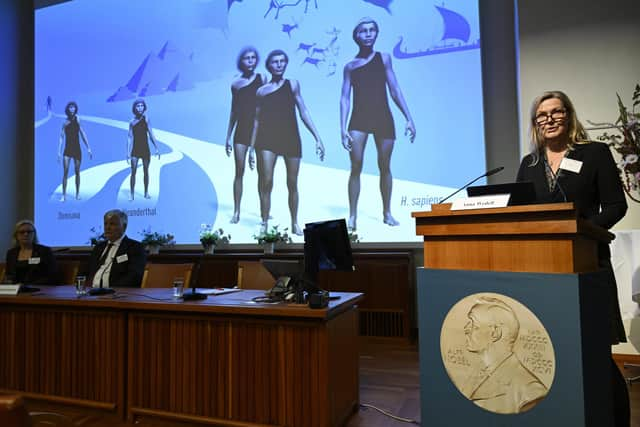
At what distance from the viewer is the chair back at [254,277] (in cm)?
324

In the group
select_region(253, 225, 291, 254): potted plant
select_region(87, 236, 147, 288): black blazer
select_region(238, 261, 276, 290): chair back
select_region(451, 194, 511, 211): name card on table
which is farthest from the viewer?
select_region(253, 225, 291, 254): potted plant

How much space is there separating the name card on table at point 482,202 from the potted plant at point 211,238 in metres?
4.16

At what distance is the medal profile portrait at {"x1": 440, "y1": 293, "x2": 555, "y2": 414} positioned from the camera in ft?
3.86

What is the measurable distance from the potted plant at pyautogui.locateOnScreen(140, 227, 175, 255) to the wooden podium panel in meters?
4.70

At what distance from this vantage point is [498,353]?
1224 mm

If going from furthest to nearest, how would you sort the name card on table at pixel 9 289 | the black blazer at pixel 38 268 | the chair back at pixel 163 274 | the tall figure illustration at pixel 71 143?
the tall figure illustration at pixel 71 143, the black blazer at pixel 38 268, the chair back at pixel 163 274, the name card on table at pixel 9 289

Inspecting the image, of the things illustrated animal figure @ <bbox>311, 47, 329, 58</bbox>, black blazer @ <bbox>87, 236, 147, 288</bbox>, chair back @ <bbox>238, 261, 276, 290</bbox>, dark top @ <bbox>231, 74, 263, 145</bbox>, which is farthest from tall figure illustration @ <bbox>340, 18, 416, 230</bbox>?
black blazer @ <bbox>87, 236, 147, 288</bbox>

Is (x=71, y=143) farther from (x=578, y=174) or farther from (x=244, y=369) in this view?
(x=578, y=174)

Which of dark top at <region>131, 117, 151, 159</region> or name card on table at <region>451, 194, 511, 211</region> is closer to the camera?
name card on table at <region>451, 194, 511, 211</region>

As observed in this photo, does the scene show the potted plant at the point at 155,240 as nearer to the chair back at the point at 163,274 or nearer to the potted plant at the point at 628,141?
the chair back at the point at 163,274

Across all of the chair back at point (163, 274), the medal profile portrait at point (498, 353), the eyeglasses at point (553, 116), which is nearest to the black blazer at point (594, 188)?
the eyeglasses at point (553, 116)

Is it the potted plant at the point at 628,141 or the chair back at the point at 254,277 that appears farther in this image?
the chair back at the point at 254,277

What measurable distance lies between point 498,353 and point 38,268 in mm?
4114

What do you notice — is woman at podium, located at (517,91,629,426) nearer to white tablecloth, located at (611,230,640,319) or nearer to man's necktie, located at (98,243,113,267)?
white tablecloth, located at (611,230,640,319)
